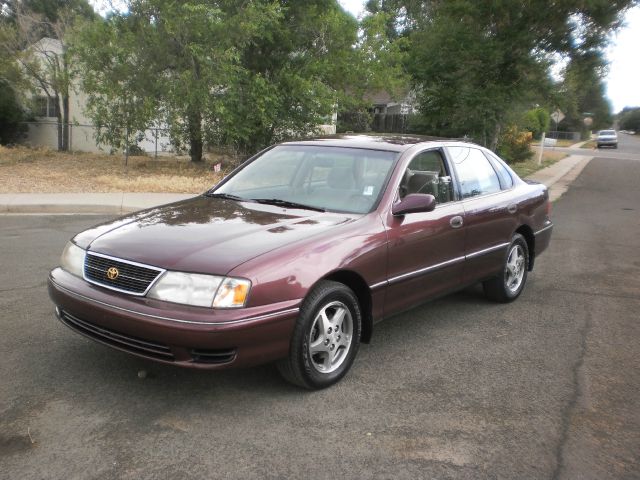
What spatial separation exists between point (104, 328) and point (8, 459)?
83 centimetres

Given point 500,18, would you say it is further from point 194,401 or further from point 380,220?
point 194,401

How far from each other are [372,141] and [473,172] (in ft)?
3.57

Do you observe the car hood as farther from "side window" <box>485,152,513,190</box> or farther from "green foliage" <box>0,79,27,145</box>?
"green foliage" <box>0,79,27,145</box>

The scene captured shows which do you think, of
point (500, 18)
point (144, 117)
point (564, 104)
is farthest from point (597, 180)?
point (144, 117)

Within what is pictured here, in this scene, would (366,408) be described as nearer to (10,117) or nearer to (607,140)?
(10,117)

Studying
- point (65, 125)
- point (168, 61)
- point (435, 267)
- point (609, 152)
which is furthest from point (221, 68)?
point (609, 152)

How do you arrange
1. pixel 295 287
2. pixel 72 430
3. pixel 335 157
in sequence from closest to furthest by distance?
pixel 72 430, pixel 295 287, pixel 335 157

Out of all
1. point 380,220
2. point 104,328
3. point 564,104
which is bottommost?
point 104,328

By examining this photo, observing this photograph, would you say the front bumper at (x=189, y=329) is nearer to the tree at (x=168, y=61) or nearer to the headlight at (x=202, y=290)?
the headlight at (x=202, y=290)

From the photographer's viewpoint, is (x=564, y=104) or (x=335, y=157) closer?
(x=335, y=157)

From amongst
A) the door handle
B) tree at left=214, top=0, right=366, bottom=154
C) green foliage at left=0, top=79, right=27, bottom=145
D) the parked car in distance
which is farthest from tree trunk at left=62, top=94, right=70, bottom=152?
the parked car in distance

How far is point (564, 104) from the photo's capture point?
16.5 meters

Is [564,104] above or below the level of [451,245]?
above

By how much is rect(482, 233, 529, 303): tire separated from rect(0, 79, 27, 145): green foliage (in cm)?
2207
